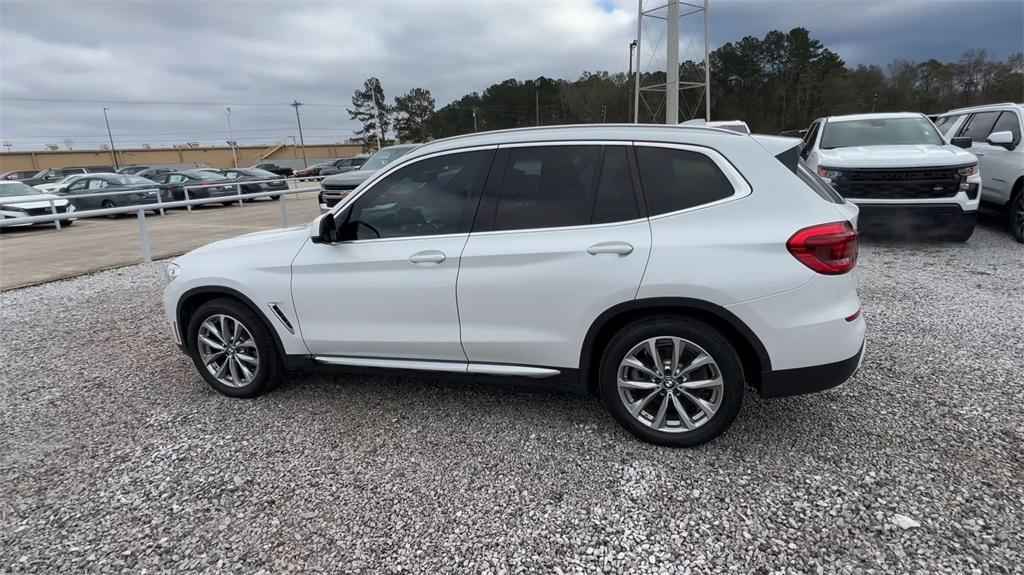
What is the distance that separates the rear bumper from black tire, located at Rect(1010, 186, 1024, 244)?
7500mm

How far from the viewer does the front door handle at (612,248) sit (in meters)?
2.88

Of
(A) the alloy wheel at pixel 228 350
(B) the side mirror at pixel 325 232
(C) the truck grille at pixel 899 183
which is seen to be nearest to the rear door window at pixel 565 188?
(B) the side mirror at pixel 325 232

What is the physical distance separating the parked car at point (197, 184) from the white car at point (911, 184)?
18.7m

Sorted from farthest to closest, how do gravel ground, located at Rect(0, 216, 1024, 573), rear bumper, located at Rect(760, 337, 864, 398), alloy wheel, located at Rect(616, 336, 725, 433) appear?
alloy wheel, located at Rect(616, 336, 725, 433)
rear bumper, located at Rect(760, 337, 864, 398)
gravel ground, located at Rect(0, 216, 1024, 573)

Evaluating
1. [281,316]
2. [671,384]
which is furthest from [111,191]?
[671,384]

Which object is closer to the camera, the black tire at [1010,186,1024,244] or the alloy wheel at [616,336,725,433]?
the alloy wheel at [616,336,725,433]

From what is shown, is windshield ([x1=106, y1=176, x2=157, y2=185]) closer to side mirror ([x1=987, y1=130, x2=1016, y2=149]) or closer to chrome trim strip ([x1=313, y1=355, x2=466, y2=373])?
chrome trim strip ([x1=313, y1=355, x2=466, y2=373])

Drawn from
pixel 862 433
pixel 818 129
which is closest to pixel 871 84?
pixel 818 129

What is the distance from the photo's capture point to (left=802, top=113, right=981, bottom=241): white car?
24.5 ft

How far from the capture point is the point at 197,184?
827 inches

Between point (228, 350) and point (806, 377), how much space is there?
140 inches

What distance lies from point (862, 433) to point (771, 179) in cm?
156

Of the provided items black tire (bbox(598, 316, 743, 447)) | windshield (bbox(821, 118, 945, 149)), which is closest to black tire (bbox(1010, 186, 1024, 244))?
windshield (bbox(821, 118, 945, 149))

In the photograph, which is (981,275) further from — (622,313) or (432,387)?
(432,387)
